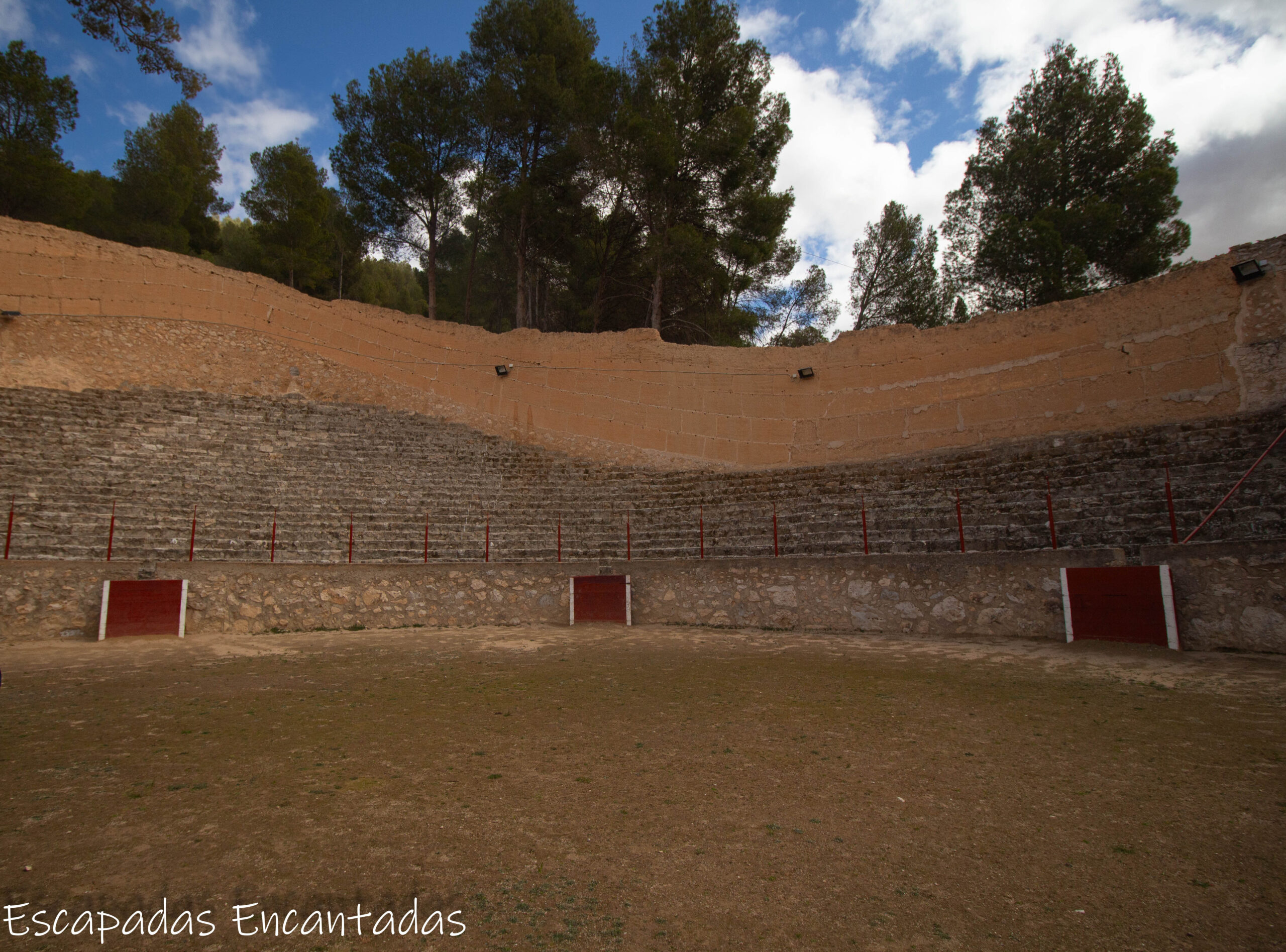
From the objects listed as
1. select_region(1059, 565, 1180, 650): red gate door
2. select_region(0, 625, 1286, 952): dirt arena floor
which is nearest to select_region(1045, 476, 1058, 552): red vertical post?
select_region(1059, 565, 1180, 650): red gate door

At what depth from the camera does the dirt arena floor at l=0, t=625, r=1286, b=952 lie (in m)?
2.00

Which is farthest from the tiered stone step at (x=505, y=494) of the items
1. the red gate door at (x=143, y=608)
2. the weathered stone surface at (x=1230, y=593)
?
the red gate door at (x=143, y=608)

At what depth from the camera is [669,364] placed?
647 inches

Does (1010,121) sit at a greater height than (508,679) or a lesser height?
greater

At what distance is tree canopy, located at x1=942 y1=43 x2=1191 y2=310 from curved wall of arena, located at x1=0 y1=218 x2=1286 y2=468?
260 inches

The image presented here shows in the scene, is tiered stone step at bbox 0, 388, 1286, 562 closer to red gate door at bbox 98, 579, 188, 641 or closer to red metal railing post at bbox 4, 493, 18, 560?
red metal railing post at bbox 4, 493, 18, 560

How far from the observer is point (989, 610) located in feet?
23.8

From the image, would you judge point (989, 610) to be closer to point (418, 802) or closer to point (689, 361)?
point (418, 802)

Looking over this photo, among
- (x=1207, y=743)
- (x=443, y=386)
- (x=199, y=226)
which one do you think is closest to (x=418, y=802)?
(x=1207, y=743)

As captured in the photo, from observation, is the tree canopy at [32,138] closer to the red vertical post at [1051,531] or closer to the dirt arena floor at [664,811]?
the dirt arena floor at [664,811]

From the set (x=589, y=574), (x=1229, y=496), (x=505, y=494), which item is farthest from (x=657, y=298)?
(x=1229, y=496)

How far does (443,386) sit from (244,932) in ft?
53.6

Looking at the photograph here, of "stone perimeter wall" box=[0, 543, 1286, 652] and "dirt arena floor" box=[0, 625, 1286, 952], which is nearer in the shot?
"dirt arena floor" box=[0, 625, 1286, 952]

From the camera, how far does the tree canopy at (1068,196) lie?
17016 millimetres
